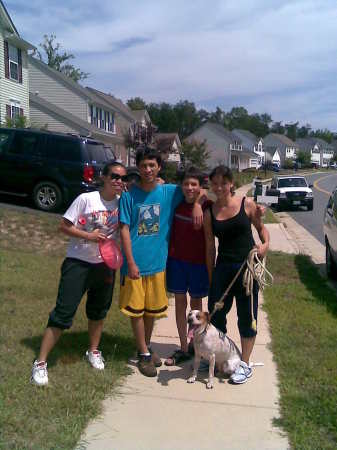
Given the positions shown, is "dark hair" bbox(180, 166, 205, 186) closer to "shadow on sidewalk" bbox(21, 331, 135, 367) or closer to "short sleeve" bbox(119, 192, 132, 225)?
"short sleeve" bbox(119, 192, 132, 225)

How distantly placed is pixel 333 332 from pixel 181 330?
1855mm

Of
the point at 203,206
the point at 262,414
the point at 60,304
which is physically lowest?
the point at 262,414

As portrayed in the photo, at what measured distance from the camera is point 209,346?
4.05 m

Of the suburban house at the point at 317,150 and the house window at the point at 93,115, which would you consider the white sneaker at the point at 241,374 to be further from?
the suburban house at the point at 317,150

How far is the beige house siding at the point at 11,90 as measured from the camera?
2305 centimetres

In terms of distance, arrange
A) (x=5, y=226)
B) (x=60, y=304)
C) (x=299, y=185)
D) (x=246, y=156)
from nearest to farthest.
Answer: (x=60, y=304) → (x=5, y=226) → (x=299, y=185) → (x=246, y=156)

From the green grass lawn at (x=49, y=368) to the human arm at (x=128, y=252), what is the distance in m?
0.89

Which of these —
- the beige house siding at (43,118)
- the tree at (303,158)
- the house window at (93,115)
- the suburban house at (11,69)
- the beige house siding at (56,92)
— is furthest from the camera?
the tree at (303,158)

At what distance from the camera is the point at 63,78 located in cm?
3406

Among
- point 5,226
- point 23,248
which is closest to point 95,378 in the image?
point 23,248

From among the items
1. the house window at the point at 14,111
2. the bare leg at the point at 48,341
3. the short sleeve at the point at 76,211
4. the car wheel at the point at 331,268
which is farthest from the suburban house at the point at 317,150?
the bare leg at the point at 48,341

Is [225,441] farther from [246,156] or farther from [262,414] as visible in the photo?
[246,156]

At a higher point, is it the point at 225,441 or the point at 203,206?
the point at 203,206

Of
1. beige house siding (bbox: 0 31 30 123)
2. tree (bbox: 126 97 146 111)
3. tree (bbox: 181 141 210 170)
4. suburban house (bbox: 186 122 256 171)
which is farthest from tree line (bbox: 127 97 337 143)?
beige house siding (bbox: 0 31 30 123)
